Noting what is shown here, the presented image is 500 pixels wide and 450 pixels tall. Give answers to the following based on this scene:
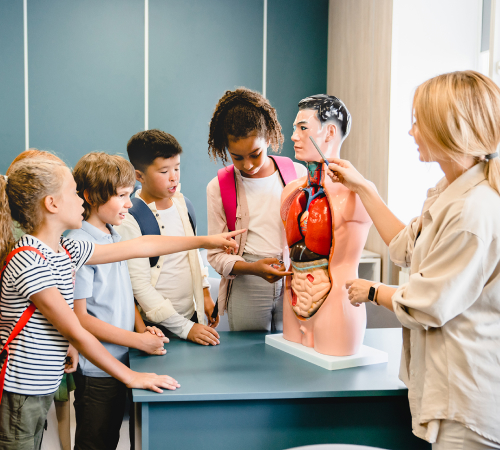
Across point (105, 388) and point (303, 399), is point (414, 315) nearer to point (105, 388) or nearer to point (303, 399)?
point (303, 399)

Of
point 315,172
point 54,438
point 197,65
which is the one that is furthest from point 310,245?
point 197,65

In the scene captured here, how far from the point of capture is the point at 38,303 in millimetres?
1174

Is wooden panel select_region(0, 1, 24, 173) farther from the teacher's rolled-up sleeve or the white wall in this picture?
the teacher's rolled-up sleeve

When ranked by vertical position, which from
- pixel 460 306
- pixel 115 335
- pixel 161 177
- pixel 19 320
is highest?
pixel 161 177

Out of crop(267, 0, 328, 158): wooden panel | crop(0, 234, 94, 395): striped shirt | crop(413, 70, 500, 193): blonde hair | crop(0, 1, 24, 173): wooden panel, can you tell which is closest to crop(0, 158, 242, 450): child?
crop(0, 234, 94, 395): striped shirt

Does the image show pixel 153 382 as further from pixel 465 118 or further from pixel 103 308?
pixel 465 118

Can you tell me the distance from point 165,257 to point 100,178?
43 cm

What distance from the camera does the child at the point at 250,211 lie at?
1705 mm

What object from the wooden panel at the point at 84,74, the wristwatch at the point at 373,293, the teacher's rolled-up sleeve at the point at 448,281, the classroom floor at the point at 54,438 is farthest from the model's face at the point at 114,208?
the wooden panel at the point at 84,74

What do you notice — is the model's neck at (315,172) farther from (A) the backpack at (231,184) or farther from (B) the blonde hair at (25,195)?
(B) the blonde hair at (25,195)

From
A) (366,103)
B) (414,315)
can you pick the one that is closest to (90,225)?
(414,315)

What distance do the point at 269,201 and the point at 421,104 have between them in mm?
809

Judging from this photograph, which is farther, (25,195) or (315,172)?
(315,172)

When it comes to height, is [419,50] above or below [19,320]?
above
